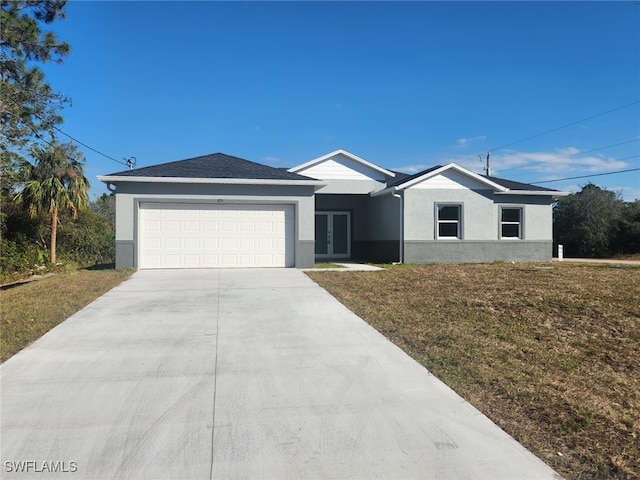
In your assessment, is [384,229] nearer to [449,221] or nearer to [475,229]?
[449,221]

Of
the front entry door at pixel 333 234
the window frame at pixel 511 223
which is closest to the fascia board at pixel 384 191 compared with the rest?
the front entry door at pixel 333 234

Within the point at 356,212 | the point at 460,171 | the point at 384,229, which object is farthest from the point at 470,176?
the point at 356,212

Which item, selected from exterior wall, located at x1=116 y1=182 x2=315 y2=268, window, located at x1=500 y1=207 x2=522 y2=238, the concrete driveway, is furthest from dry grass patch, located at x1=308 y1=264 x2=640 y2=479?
window, located at x1=500 y1=207 x2=522 y2=238

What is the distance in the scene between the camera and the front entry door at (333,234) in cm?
2133

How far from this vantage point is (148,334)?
22.9 ft

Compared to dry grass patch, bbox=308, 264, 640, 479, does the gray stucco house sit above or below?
above

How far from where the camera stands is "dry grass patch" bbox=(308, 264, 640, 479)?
12.7ft

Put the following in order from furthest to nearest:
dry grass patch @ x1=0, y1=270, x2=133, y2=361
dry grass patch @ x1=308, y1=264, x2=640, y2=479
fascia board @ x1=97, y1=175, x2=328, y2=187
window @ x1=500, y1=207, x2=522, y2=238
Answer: window @ x1=500, y1=207, x2=522, y2=238
fascia board @ x1=97, y1=175, x2=328, y2=187
dry grass patch @ x1=0, y1=270, x2=133, y2=361
dry grass patch @ x1=308, y1=264, x2=640, y2=479

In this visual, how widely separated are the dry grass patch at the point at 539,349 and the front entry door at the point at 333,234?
9204 mm

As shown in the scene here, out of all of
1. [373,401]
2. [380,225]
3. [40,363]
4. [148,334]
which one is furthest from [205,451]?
[380,225]

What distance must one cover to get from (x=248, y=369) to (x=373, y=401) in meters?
1.60

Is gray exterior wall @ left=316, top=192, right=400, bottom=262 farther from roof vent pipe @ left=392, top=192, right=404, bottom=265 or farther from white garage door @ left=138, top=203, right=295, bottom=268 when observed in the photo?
white garage door @ left=138, top=203, right=295, bottom=268

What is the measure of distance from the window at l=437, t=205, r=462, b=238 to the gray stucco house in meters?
0.04

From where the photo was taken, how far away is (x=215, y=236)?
15484 mm
